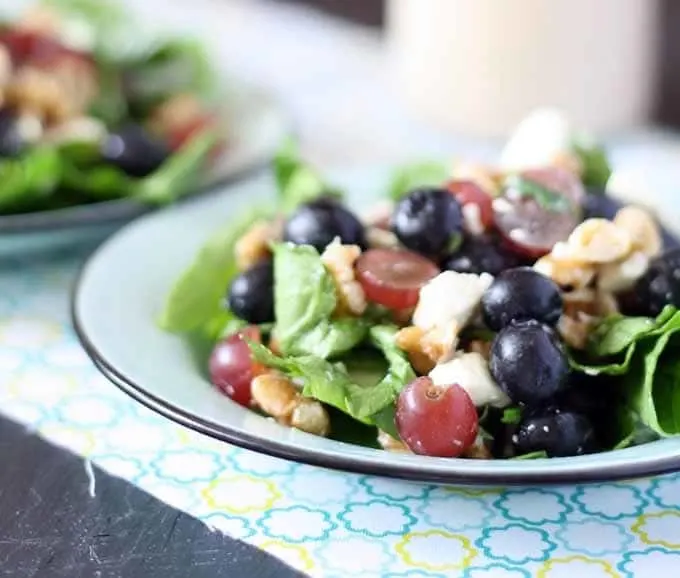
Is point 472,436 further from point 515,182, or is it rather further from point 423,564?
point 515,182

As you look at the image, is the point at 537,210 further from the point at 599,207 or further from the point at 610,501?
the point at 610,501

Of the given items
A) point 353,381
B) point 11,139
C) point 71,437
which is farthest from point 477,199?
point 11,139

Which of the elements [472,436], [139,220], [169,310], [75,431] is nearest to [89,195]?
[139,220]

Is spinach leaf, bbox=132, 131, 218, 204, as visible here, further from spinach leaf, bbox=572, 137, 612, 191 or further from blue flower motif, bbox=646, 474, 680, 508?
blue flower motif, bbox=646, 474, 680, 508

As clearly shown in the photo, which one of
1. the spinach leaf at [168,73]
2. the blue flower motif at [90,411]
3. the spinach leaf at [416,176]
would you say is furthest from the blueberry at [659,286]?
the spinach leaf at [168,73]

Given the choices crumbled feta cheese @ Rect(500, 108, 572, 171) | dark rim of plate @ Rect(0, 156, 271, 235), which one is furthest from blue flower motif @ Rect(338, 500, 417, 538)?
dark rim of plate @ Rect(0, 156, 271, 235)

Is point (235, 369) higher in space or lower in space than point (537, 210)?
lower
